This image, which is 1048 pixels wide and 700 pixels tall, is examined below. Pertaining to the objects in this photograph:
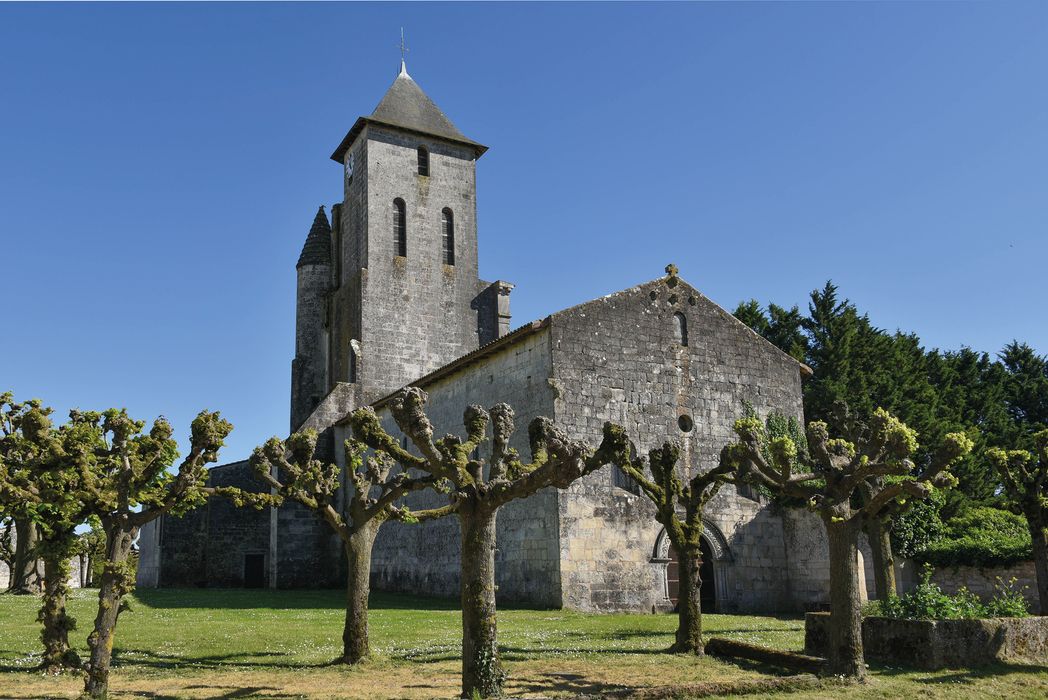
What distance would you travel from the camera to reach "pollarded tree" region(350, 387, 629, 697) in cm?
883

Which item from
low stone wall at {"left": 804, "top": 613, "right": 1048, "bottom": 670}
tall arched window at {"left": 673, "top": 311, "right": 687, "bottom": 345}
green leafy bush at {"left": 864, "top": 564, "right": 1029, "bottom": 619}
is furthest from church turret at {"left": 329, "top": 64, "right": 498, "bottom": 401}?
low stone wall at {"left": 804, "top": 613, "right": 1048, "bottom": 670}

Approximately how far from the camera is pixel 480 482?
9.23 meters

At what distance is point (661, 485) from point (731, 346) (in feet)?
34.4

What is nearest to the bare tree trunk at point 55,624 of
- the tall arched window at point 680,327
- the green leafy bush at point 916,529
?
the tall arched window at point 680,327

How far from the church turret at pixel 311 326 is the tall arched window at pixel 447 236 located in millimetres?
5769

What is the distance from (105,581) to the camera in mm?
9070

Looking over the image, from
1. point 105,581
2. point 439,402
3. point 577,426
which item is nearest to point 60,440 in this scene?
point 105,581

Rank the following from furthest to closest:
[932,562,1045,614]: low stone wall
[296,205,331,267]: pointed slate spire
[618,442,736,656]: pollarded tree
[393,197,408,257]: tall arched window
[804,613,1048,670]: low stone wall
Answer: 1. [296,205,331,267]: pointed slate spire
2. [393,197,408,257]: tall arched window
3. [932,562,1045,614]: low stone wall
4. [618,442,736,656]: pollarded tree
5. [804,613,1048,670]: low stone wall

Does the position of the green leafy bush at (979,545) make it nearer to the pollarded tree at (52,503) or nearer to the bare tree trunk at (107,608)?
the bare tree trunk at (107,608)

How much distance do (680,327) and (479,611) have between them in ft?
48.2

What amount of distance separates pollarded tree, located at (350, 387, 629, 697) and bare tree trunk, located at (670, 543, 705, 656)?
364cm

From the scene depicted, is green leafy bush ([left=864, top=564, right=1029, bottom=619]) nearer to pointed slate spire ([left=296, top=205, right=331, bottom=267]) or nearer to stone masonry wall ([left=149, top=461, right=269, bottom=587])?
stone masonry wall ([left=149, top=461, right=269, bottom=587])

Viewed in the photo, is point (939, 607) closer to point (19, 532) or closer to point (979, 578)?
point (979, 578)

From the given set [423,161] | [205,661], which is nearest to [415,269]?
[423,161]
